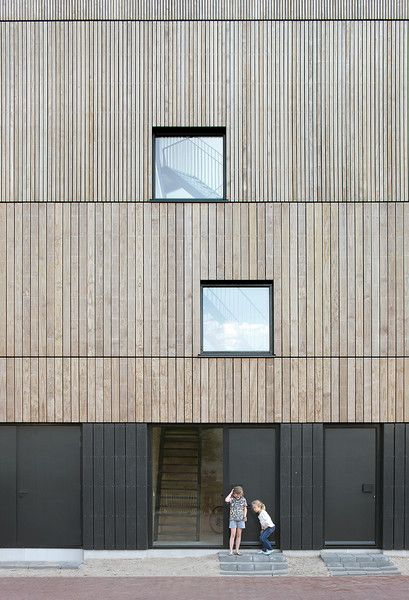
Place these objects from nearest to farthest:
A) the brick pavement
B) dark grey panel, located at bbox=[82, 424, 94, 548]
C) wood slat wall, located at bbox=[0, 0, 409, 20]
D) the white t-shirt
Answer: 1. the brick pavement
2. the white t-shirt
3. dark grey panel, located at bbox=[82, 424, 94, 548]
4. wood slat wall, located at bbox=[0, 0, 409, 20]

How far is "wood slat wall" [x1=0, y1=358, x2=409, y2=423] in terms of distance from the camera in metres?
12.5

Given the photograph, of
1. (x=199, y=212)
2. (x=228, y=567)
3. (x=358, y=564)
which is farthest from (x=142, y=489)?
(x=199, y=212)

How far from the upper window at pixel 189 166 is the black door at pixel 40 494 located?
5.71 m

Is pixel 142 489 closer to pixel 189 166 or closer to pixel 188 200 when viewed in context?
pixel 188 200

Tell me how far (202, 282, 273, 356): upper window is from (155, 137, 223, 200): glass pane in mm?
1989

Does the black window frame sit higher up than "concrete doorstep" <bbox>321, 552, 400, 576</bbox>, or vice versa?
the black window frame

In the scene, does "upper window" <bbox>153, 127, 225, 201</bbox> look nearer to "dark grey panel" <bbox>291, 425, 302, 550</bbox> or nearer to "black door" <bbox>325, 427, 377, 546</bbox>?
"dark grey panel" <bbox>291, 425, 302, 550</bbox>

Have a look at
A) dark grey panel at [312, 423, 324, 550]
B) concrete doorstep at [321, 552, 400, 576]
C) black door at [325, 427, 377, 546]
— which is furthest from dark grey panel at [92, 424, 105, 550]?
black door at [325, 427, 377, 546]

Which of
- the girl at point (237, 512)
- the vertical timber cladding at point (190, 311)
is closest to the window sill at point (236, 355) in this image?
the vertical timber cladding at point (190, 311)

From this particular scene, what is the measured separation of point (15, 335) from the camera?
41.1 ft

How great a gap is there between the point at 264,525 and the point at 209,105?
8.55 metres

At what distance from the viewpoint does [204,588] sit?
10641 mm

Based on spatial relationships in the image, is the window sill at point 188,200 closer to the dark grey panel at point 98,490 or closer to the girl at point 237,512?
the dark grey panel at point 98,490

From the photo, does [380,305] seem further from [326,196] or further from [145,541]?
[145,541]
